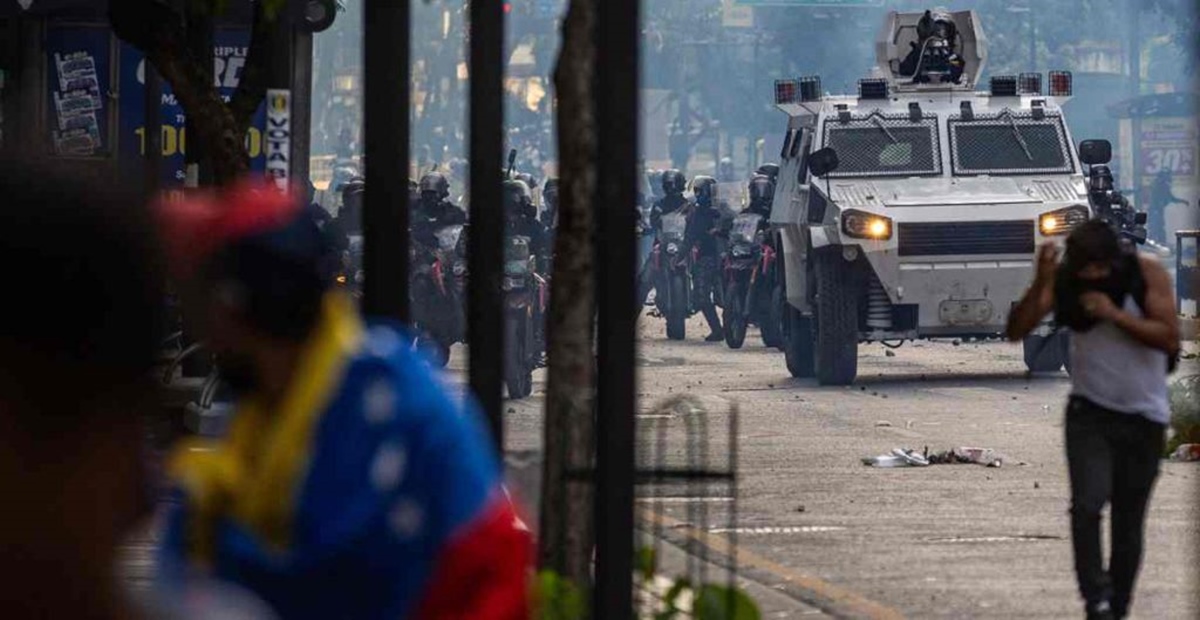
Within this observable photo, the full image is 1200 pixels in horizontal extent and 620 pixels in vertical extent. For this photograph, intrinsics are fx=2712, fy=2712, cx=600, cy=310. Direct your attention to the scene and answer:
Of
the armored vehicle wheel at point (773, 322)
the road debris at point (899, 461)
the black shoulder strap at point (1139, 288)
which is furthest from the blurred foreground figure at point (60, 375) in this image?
the armored vehicle wheel at point (773, 322)

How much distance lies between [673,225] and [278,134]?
2074cm

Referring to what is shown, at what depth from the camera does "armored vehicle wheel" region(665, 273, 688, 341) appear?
33.6 meters

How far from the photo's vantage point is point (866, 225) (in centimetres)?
2231

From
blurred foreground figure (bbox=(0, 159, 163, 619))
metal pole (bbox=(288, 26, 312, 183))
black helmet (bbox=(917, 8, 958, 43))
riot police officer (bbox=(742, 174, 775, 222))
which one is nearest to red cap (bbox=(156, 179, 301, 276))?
blurred foreground figure (bbox=(0, 159, 163, 619))

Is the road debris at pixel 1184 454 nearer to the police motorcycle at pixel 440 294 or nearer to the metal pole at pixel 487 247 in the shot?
the police motorcycle at pixel 440 294

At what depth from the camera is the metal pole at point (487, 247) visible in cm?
743

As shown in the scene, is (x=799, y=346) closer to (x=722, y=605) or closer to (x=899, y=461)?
(x=899, y=461)

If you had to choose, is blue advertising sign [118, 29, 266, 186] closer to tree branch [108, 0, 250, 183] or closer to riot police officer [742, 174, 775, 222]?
tree branch [108, 0, 250, 183]

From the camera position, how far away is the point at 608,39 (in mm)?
6172

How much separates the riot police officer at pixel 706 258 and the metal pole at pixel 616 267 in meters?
26.5

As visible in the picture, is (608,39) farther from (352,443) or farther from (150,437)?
(150,437)

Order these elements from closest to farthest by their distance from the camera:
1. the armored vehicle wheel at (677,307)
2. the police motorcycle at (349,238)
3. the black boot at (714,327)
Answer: the police motorcycle at (349,238)
the black boot at (714,327)
the armored vehicle wheel at (677,307)

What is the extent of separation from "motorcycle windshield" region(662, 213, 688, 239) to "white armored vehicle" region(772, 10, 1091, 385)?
953 centimetres

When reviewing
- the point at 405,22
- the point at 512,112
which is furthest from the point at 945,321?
the point at 512,112
